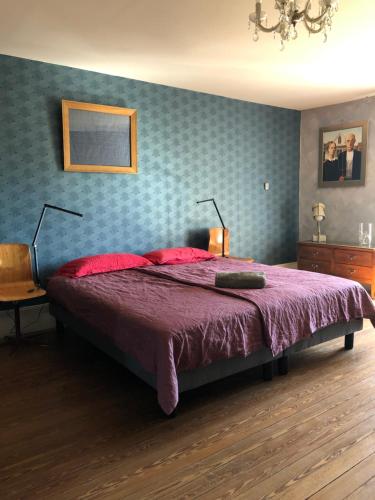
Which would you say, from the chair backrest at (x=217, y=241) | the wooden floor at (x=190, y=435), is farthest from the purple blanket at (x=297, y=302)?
the chair backrest at (x=217, y=241)

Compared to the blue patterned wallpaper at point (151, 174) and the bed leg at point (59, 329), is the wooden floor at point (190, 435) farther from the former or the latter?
the blue patterned wallpaper at point (151, 174)

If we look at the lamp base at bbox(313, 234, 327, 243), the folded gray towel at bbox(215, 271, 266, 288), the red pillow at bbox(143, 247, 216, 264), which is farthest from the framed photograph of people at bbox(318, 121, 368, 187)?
the folded gray towel at bbox(215, 271, 266, 288)

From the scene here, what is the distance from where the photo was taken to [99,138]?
4.07 m

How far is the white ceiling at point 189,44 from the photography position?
2.67 m

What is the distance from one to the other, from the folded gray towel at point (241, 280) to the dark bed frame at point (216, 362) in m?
0.51

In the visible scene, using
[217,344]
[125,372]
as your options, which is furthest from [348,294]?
[125,372]

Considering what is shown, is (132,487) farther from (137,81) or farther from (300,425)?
(137,81)

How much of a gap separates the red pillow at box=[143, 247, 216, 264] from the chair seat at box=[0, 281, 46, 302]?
4.01 ft

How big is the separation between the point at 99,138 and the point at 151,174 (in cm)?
70

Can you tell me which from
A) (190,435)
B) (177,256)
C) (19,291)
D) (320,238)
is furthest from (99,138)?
(320,238)

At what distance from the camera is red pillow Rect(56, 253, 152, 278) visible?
3.58 meters

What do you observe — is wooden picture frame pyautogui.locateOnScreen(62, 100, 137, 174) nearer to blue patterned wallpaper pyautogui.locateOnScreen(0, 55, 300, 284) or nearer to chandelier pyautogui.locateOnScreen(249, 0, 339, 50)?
blue patterned wallpaper pyautogui.locateOnScreen(0, 55, 300, 284)

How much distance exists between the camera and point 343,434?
2133 mm

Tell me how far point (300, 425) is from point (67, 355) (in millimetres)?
1891
